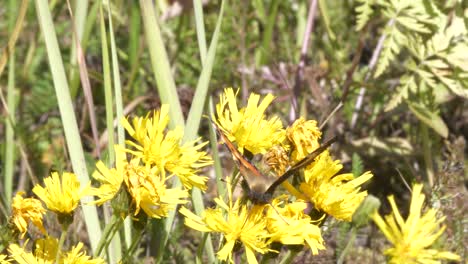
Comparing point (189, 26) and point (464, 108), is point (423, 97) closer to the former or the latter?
point (464, 108)

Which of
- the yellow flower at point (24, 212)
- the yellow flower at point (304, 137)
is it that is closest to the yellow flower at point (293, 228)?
the yellow flower at point (304, 137)

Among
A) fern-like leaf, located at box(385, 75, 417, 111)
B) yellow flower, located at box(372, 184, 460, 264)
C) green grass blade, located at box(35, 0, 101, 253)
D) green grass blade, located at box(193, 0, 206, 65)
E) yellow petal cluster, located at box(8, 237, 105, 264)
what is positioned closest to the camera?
yellow flower, located at box(372, 184, 460, 264)

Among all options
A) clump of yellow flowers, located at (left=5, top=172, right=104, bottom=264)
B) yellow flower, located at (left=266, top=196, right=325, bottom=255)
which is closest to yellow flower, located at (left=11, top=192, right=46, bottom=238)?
clump of yellow flowers, located at (left=5, top=172, right=104, bottom=264)

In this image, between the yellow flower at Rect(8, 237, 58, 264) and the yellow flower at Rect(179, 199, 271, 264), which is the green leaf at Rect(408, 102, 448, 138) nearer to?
the yellow flower at Rect(179, 199, 271, 264)

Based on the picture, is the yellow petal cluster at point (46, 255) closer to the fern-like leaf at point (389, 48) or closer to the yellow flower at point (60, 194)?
the yellow flower at point (60, 194)

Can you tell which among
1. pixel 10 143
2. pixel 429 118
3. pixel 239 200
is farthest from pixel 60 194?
pixel 429 118

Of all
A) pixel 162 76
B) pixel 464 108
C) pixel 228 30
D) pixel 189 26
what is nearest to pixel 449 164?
pixel 162 76
